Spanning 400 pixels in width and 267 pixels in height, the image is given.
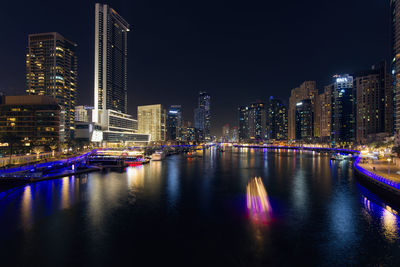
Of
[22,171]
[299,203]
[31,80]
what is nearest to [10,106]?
[31,80]

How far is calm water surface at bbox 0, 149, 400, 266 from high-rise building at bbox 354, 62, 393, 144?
173 m

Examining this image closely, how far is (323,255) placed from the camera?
1970 cm

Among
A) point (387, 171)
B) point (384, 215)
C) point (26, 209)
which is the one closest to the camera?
point (384, 215)

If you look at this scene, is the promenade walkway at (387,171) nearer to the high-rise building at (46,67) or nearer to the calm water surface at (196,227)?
the calm water surface at (196,227)

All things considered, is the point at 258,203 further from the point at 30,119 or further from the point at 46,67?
the point at 46,67

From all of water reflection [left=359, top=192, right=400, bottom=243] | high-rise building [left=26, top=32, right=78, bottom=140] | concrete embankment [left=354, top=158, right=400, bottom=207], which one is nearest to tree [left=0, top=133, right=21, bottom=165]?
high-rise building [left=26, top=32, right=78, bottom=140]

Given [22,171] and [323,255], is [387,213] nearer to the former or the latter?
[323,255]

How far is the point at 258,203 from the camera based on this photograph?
34.3 meters

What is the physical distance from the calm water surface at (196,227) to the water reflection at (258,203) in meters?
0.15

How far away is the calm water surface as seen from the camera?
1952cm

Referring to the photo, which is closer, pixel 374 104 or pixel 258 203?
pixel 258 203

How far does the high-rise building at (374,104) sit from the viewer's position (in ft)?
596

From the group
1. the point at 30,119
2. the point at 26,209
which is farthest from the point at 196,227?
the point at 30,119

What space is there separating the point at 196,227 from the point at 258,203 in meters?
12.2
